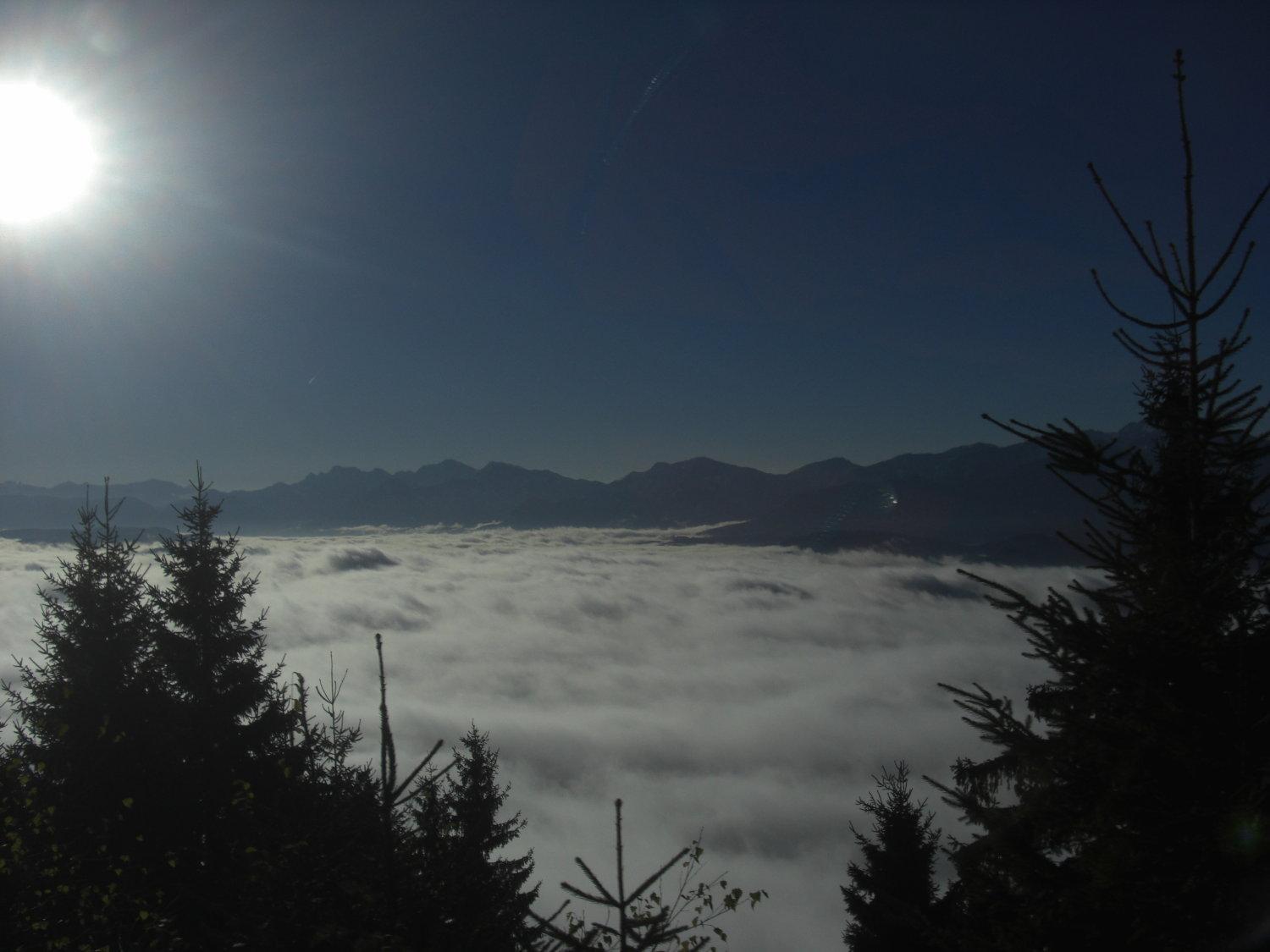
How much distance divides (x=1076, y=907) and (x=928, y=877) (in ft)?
52.2

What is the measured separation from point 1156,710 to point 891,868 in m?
16.1

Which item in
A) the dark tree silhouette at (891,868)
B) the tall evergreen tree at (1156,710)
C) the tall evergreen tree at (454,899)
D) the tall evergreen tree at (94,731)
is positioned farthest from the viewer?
the dark tree silhouette at (891,868)

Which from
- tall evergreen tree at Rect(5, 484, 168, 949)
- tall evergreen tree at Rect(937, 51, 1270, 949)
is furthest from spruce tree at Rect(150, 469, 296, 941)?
tall evergreen tree at Rect(937, 51, 1270, 949)

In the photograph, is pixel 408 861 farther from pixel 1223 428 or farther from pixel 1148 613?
pixel 1223 428

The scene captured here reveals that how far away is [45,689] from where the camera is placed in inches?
590

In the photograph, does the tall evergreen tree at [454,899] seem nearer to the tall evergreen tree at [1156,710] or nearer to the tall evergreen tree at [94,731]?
the tall evergreen tree at [1156,710]

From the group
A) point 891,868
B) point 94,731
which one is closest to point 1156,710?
point 891,868

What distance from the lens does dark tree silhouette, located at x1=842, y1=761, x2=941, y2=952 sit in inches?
617

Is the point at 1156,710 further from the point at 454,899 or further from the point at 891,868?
the point at 891,868

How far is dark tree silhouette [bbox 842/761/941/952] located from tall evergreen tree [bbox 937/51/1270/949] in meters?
12.9

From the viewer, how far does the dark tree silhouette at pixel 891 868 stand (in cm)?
1567

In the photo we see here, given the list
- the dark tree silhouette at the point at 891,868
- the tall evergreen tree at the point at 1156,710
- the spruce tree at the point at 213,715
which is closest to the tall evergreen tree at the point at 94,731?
the spruce tree at the point at 213,715

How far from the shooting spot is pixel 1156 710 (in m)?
3.88

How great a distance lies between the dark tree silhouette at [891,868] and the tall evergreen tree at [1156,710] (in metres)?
12.9
